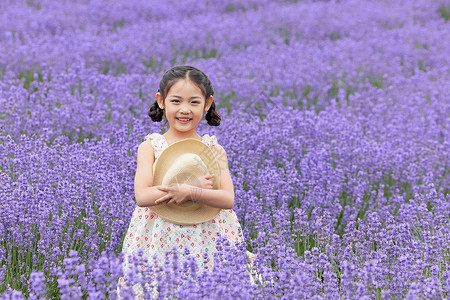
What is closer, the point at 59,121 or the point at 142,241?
the point at 142,241

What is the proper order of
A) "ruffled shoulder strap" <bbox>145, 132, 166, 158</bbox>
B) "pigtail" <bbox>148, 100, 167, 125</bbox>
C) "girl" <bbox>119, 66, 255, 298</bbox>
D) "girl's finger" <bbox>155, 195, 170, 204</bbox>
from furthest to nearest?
"pigtail" <bbox>148, 100, 167, 125</bbox>
"ruffled shoulder strap" <bbox>145, 132, 166, 158</bbox>
"girl" <bbox>119, 66, 255, 298</bbox>
"girl's finger" <bbox>155, 195, 170, 204</bbox>

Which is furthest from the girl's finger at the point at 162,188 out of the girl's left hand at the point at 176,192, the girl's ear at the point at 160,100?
the girl's ear at the point at 160,100

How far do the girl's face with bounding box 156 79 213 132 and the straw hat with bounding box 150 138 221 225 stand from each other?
0.48 feet

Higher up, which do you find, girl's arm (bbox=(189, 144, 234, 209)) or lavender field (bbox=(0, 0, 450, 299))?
girl's arm (bbox=(189, 144, 234, 209))

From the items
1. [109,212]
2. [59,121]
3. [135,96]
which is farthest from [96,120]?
[109,212]

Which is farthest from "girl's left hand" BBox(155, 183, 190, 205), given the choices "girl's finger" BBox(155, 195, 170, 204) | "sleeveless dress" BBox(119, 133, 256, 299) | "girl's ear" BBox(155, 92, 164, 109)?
"girl's ear" BBox(155, 92, 164, 109)

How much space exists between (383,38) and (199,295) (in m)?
7.39

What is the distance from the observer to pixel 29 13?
877 centimetres

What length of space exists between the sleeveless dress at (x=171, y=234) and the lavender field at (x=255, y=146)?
169 mm

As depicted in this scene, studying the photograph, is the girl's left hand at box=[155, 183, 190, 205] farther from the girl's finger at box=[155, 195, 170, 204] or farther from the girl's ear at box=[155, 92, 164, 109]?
the girl's ear at box=[155, 92, 164, 109]

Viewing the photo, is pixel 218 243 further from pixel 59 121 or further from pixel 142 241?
pixel 59 121

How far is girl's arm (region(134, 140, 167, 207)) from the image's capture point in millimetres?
2680

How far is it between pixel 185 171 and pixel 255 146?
1808 mm

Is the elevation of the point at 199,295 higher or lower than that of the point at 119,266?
lower
